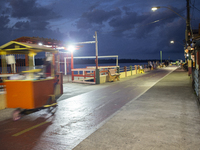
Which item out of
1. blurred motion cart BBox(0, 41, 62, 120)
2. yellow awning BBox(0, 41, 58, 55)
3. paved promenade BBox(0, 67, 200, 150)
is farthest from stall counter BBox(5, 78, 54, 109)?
yellow awning BBox(0, 41, 58, 55)

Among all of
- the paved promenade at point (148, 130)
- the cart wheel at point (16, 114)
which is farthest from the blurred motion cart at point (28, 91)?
the paved promenade at point (148, 130)

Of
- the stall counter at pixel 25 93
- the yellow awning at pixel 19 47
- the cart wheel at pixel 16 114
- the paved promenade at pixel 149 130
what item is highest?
the yellow awning at pixel 19 47

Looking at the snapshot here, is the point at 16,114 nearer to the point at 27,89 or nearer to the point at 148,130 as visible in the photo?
the point at 27,89

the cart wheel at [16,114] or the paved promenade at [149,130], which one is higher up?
the cart wheel at [16,114]

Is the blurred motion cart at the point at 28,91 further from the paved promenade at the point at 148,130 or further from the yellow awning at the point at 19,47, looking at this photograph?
the paved promenade at the point at 148,130

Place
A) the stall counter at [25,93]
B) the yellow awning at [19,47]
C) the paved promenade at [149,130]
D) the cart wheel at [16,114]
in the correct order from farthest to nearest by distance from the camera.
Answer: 1. the yellow awning at [19,47]
2. the cart wheel at [16,114]
3. the stall counter at [25,93]
4. the paved promenade at [149,130]

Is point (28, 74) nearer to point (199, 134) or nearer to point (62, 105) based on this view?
point (62, 105)

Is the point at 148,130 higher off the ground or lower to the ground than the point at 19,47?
lower

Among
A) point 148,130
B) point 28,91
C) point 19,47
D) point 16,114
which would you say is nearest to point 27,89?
point 28,91

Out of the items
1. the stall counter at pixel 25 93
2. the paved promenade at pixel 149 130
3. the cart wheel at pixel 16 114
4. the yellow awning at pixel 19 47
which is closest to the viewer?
the paved promenade at pixel 149 130

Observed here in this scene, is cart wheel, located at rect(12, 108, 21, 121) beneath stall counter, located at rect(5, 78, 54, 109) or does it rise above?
beneath

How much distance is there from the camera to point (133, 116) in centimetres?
618

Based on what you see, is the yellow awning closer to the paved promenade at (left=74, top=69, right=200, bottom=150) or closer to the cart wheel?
the cart wheel

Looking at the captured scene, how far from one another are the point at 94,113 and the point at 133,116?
1.40 metres
